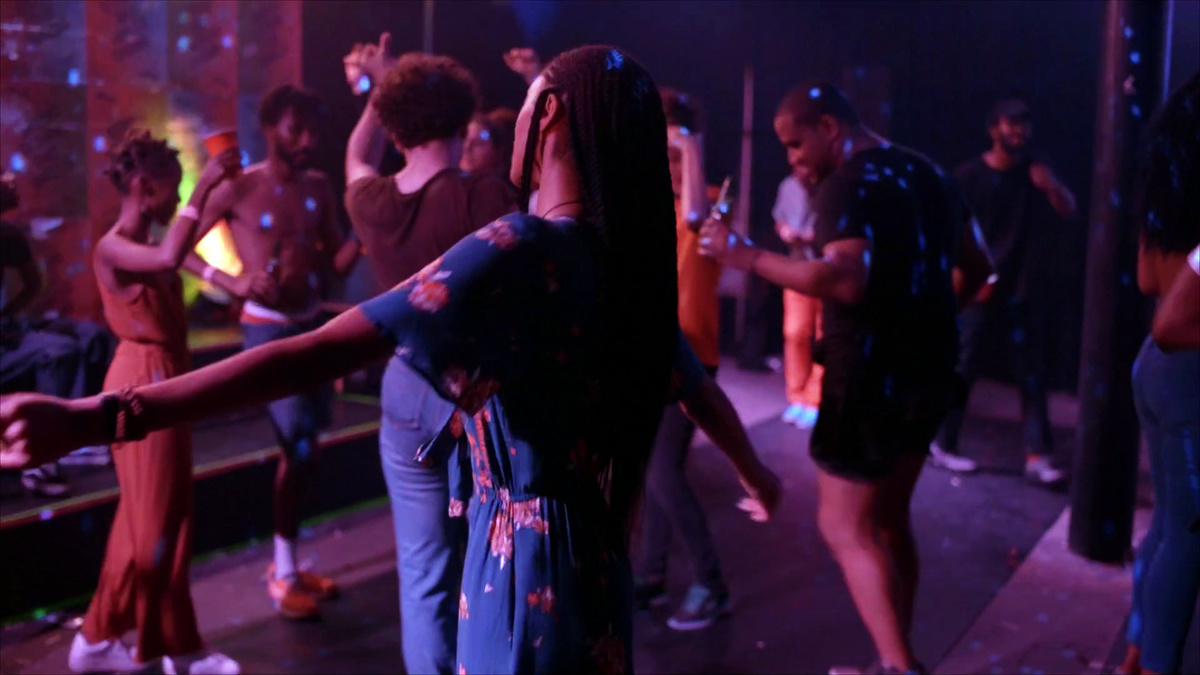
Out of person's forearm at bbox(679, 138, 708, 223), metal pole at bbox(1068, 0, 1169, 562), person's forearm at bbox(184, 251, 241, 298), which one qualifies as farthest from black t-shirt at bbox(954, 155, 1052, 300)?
person's forearm at bbox(184, 251, 241, 298)

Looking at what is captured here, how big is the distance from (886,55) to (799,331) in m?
2.42

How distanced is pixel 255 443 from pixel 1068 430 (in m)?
4.58

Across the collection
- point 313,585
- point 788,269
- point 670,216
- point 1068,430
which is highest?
point 670,216

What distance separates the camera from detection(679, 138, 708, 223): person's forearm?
3.06 meters

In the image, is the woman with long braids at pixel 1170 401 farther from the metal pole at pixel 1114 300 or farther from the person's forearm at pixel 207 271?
the person's forearm at pixel 207 271

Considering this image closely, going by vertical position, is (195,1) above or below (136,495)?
above

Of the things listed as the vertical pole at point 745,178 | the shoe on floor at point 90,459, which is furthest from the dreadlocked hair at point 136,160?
the vertical pole at point 745,178

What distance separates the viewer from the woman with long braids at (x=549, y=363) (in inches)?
43.4

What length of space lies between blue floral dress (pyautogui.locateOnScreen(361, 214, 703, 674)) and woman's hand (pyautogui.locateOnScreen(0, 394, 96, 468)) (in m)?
0.30

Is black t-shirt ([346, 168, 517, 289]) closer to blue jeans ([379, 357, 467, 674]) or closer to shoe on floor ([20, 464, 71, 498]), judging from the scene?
blue jeans ([379, 357, 467, 674])

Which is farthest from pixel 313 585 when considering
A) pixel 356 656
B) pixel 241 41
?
pixel 241 41

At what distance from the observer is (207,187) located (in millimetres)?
2855

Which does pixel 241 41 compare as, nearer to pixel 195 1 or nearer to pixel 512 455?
pixel 195 1

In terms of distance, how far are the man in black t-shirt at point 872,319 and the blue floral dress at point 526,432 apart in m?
1.25
